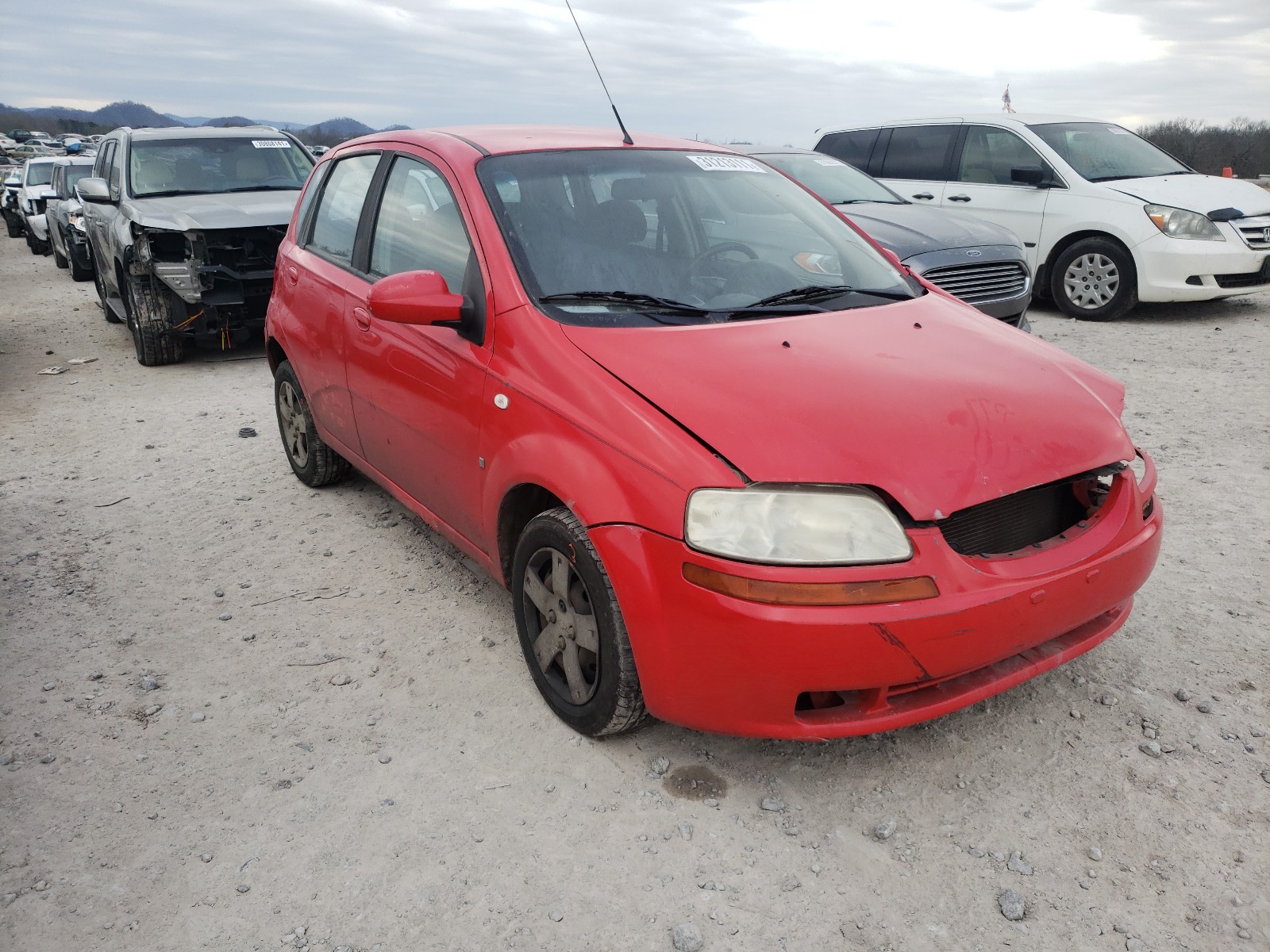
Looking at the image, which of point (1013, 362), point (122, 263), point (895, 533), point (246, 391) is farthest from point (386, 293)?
point (122, 263)

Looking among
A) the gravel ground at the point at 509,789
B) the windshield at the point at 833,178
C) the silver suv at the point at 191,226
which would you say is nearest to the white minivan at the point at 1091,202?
the windshield at the point at 833,178

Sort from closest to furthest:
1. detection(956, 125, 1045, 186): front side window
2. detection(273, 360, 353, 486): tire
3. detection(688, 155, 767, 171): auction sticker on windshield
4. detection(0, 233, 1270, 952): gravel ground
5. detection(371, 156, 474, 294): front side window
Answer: detection(0, 233, 1270, 952): gravel ground < detection(371, 156, 474, 294): front side window < detection(688, 155, 767, 171): auction sticker on windshield < detection(273, 360, 353, 486): tire < detection(956, 125, 1045, 186): front side window

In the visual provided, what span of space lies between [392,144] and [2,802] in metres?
2.60

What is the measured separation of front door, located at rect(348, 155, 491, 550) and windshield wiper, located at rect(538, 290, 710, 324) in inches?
11.1

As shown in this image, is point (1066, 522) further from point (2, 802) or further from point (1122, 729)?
point (2, 802)

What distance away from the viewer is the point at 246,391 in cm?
713

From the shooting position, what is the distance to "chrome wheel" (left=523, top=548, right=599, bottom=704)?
264 centimetres

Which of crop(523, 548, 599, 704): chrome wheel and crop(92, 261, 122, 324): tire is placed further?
crop(92, 261, 122, 324): tire

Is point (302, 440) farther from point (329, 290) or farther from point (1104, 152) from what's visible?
point (1104, 152)

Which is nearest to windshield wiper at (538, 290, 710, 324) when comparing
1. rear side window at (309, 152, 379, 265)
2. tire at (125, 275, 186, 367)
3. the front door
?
the front door

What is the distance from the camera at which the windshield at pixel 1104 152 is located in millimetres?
8734

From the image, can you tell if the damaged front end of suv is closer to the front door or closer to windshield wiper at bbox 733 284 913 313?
the front door

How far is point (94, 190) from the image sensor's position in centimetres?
796

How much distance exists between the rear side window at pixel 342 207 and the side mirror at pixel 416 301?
3.45ft
